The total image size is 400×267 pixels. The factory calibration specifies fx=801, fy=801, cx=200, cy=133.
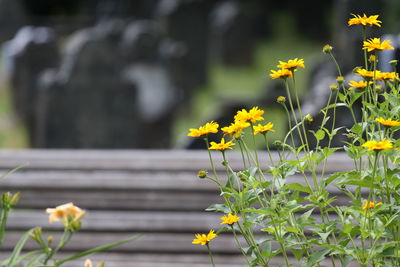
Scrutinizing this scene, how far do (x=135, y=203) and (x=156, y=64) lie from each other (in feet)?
24.2

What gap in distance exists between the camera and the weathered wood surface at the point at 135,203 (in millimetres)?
3670

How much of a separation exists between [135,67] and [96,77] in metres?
3.09

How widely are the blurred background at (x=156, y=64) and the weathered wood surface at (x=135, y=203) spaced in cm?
155

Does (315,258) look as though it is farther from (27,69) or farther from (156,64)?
(27,69)

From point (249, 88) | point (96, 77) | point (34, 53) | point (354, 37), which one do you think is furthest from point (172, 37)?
point (354, 37)

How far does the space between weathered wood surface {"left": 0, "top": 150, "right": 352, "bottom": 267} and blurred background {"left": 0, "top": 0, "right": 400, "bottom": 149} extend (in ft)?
5.08

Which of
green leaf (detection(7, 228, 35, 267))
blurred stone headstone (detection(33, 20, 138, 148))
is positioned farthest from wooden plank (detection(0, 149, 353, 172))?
blurred stone headstone (detection(33, 20, 138, 148))

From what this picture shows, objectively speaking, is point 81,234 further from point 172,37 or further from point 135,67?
point 172,37

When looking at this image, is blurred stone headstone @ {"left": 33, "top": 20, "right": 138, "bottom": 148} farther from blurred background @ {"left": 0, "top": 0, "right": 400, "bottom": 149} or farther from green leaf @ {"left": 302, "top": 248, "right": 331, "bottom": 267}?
green leaf @ {"left": 302, "top": 248, "right": 331, "bottom": 267}

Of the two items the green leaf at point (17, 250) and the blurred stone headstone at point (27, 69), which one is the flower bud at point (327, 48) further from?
the blurred stone headstone at point (27, 69)

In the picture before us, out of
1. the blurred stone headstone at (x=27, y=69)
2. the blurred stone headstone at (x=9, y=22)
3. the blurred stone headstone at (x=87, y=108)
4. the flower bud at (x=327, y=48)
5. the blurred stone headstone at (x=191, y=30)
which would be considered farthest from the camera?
the blurred stone headstone at (x=191, y=30)

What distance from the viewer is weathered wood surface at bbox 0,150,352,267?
3670mm

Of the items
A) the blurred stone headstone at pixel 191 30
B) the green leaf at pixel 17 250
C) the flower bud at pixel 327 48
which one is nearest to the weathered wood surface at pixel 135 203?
the green leaf at pixel 17 250

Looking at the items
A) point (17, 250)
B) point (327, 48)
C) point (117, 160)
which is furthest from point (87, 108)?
point (327, 48)
